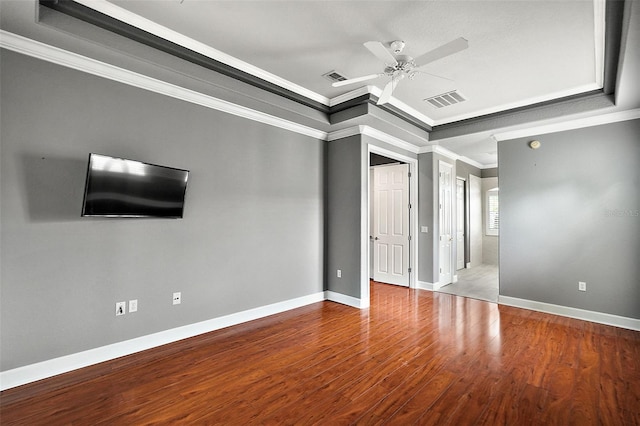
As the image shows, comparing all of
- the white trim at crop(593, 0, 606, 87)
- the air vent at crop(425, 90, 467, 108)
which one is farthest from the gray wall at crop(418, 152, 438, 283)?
the white trim at crop(593, 0, 606, 87)

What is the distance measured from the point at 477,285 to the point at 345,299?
9.72 feet

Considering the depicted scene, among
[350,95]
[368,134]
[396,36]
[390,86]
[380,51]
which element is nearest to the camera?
[380,51]

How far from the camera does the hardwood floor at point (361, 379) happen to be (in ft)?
6.91

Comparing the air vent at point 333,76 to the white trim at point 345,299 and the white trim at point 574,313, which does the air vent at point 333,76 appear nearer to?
the white trim at point 345,299

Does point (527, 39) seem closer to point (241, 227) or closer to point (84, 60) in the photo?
point (241, 227)

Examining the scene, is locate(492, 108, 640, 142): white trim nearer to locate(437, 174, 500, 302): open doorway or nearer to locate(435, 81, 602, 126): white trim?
locate(435, 81, 602, 126): white trim

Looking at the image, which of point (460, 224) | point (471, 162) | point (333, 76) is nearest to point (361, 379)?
point (333, 76)

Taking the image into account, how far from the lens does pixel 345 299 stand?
15.4ft

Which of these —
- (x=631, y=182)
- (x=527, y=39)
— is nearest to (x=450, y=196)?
(x=631, y=182)

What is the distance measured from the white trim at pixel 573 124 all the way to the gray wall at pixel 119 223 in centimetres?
340

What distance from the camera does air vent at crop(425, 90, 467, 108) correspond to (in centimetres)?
398

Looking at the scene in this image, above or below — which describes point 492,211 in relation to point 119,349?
above

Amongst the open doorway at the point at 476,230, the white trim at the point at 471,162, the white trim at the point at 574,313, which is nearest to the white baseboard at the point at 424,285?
the open doorway at the point at 476,230

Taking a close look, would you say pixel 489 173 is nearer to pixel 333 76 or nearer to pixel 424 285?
pixel 424 285
